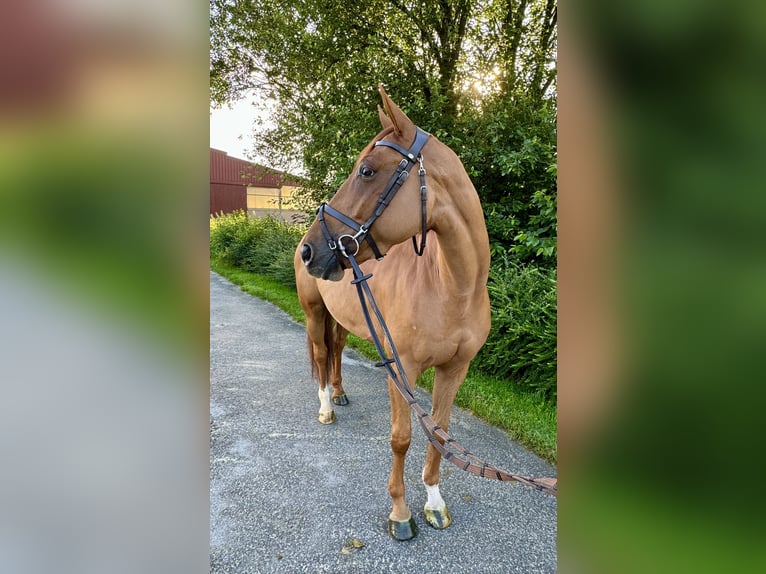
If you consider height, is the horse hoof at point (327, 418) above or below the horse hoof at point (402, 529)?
below

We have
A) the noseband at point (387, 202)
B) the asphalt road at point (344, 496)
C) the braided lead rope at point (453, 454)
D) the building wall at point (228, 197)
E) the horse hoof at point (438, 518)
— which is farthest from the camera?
the building wall at point (228, 197)

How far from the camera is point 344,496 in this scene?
8.94 ft

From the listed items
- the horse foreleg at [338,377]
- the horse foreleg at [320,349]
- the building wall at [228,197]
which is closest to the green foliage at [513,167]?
the horse foreleg at [338,377]

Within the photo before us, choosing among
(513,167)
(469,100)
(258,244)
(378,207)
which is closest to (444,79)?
(469,100)

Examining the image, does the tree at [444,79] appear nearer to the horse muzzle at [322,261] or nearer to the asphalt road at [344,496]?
the asphalt road at [344,496]

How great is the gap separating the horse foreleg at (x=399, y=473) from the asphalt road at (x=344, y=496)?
64 millimetres

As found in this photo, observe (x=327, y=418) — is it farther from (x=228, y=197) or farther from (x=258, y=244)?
(x=228, y=197)

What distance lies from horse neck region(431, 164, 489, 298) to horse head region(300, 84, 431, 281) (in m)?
0.14

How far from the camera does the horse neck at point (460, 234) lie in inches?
77.0

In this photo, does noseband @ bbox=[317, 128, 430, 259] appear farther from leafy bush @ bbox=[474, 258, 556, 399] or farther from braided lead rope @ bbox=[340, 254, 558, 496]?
leafy bush @ bbox=[474, 258, 556, 399]

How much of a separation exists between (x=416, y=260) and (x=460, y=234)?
1.52ft

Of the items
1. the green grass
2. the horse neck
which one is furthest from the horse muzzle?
the green grass
